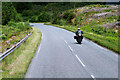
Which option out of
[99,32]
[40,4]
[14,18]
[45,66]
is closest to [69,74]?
Answer: [45,66]

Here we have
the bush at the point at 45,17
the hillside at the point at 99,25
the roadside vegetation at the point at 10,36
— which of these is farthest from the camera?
the bush at the point at 45,17

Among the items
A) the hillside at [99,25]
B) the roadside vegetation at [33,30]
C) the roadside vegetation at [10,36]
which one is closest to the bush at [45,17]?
the roadside vegetation at [33,30]

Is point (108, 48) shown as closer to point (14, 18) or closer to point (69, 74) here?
point (69, 74)

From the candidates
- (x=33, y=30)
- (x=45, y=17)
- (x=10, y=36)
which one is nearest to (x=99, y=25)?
(x=33, y=30)

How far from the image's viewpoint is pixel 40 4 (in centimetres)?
14038

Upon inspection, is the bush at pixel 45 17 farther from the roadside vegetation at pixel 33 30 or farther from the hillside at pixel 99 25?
the hillside at pixel 99 25

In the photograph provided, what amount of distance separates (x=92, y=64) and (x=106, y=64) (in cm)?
90

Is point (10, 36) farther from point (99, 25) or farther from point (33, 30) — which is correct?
point (99, 25)

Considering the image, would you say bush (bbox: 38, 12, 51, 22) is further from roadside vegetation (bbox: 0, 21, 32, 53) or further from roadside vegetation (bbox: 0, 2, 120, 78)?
roadside vegetation (bbox: 0, 21, 32, 53)

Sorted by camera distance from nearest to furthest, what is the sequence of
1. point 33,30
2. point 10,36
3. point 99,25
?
point 10,36 → point 99,25 → point 33,30

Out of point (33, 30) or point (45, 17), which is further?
point (45, 17)

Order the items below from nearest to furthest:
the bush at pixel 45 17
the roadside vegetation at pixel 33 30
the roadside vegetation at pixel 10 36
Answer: the roadside vegetation at pixel 33 30
the roadside vegetation at pixel 10 36
the bush at pixel 45 17

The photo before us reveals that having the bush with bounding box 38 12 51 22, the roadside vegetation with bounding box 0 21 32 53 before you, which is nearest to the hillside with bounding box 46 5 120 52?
the roadside vegetation with bounding box 0 21 32 53

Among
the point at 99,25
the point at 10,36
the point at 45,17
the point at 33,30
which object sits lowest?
the point at 10,36
